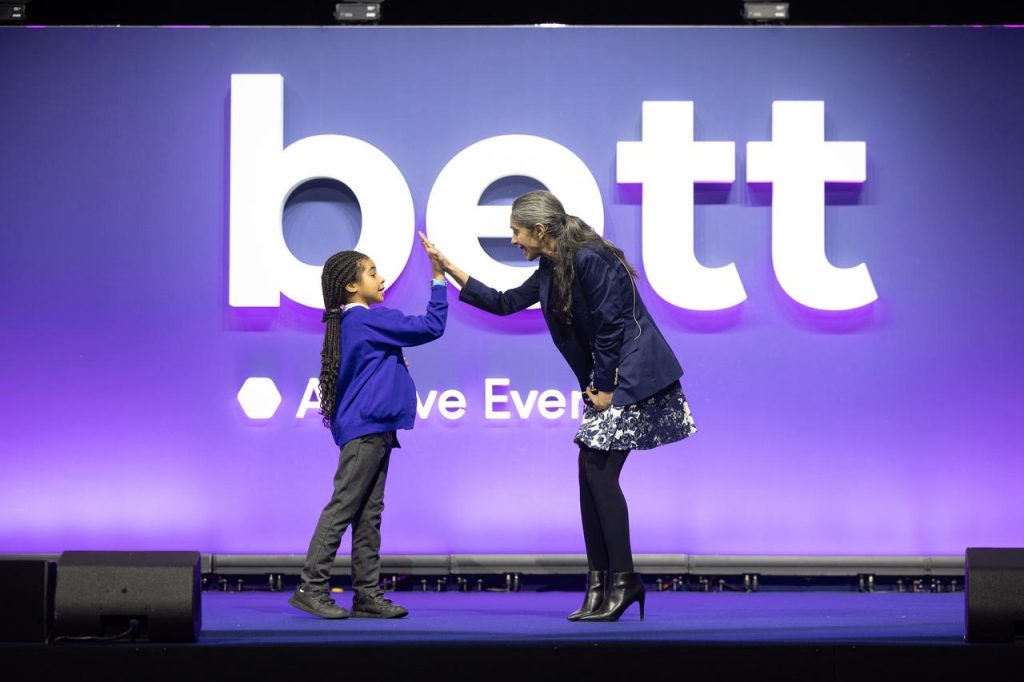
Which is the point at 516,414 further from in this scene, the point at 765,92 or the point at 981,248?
the point at 981,248

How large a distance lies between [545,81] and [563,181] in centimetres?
52

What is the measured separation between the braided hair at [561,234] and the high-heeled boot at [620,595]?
965 millimetres

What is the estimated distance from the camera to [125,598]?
429cm

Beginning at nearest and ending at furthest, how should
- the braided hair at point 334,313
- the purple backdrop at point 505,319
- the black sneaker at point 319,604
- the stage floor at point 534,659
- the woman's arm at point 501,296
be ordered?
the stage floor at point 534,659, the black sneaker at point 319,604, the braided hair at point 334,313, the woman's arm at point 501,296, the purple backdrop at point 505,319

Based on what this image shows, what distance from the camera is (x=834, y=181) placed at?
6512 mm

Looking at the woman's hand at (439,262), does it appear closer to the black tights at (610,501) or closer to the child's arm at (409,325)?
the child's arm at (409,325)

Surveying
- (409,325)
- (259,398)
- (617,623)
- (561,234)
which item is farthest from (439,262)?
(259,398)

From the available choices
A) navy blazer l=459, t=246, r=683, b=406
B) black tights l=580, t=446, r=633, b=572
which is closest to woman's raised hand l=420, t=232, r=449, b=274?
navy blazer l=459, t=246, r=683, b=406
